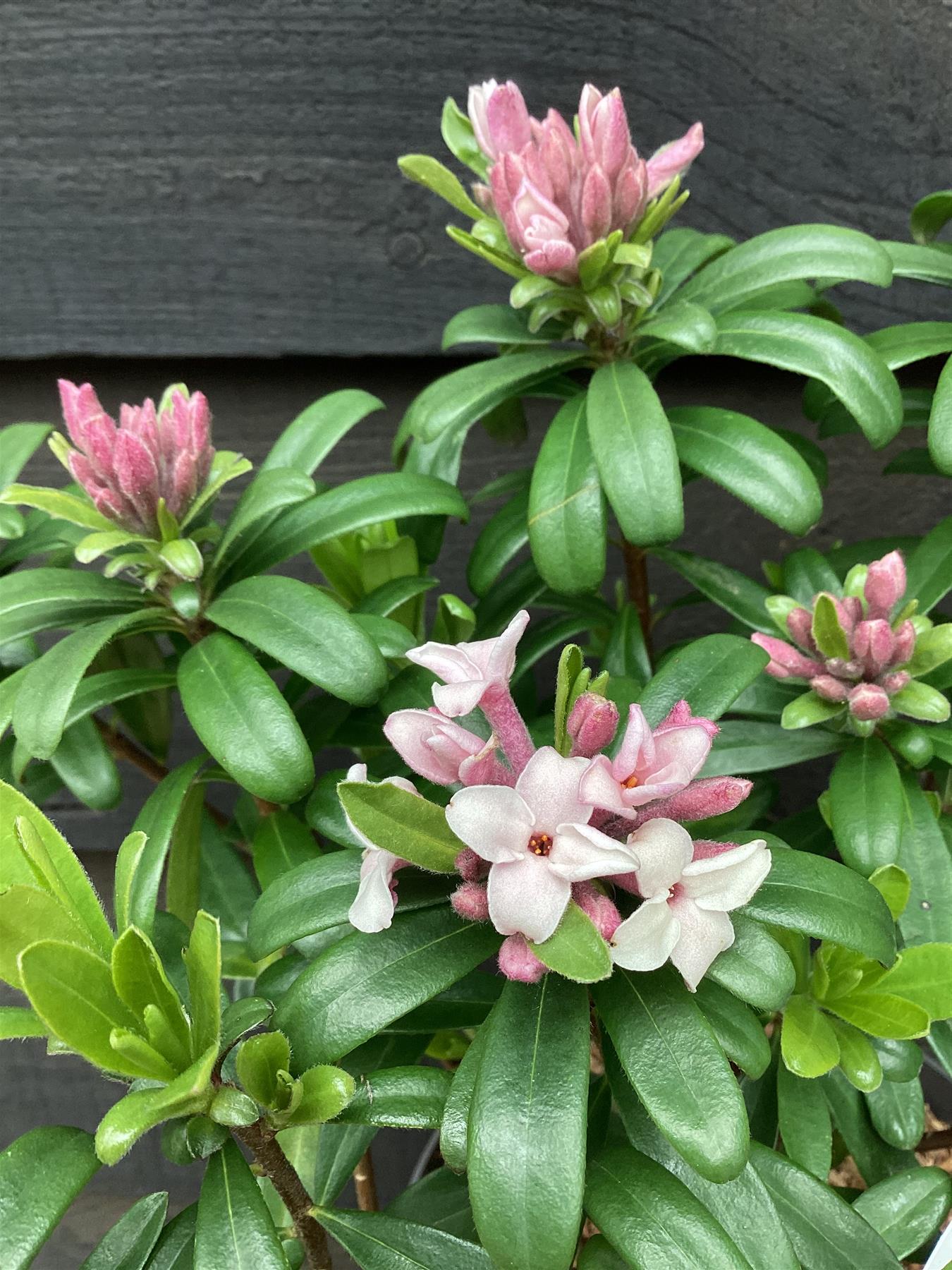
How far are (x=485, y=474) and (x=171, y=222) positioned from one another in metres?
0.59

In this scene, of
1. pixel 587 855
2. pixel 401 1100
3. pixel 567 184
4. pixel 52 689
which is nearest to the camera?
pixel 587 855

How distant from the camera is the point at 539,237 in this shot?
0.78 metres

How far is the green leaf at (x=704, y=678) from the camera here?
65 centimetres

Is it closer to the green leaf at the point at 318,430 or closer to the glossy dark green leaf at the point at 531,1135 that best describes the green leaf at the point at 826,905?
the glossy dark green leaf at the point at 531,1135

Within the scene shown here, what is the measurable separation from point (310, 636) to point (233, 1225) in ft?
1.29

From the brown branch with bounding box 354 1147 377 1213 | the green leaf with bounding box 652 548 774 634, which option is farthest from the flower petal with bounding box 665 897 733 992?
the brown branch with bounding box 354 1147 377 1213

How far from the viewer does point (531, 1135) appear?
48 cm

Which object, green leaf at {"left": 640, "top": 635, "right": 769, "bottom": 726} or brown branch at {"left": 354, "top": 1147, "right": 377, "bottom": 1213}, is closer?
green leaf at {"left": 640, "top": 635, "right": 769, "bottom": 726}

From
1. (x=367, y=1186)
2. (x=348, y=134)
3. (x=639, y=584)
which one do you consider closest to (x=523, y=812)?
(x=639, y=584)

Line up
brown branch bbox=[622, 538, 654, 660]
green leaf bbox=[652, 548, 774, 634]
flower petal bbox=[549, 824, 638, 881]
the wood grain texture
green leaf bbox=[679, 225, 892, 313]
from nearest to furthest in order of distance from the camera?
flower petal bbox=[549, 824, 638, 881], green leaf bbox=[679, 225, 892, 313], green leaf bbox=[652, 548, 774, 634], brown branch bbox=[622, 538, 654, 660], the wood grain texture

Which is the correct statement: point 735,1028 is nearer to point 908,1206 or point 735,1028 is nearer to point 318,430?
point 908,1206

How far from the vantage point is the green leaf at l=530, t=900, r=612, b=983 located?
46 centimetres

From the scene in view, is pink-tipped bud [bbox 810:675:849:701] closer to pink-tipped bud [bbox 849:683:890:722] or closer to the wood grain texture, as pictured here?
pink-tipped bud [bbox 849:683:890:722]

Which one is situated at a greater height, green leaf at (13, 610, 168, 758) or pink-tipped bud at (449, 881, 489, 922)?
pink-tipped bud at (449, 881, 489, 922)
